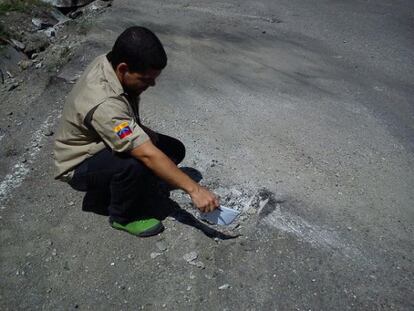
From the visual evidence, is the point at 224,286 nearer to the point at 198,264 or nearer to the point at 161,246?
the point at 198,264

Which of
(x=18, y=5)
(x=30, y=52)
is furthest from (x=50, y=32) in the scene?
(x=18, y=5)

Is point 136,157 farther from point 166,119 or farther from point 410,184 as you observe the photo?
point 410,184

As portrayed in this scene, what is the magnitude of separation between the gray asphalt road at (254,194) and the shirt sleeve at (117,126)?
76 cm

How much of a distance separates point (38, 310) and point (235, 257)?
3.58ft

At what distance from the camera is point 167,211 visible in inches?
110

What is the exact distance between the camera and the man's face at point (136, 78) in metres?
2.18

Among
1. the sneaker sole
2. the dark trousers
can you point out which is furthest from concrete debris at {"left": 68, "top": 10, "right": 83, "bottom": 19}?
the sneaker sole

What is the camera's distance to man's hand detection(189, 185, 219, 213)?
2.12 metres

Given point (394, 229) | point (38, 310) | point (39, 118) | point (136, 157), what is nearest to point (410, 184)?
point (394, 229)

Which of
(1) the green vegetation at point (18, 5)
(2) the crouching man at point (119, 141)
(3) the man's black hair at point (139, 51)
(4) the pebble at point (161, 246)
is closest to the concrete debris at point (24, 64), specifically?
(1) the green vegetation at point (18, 5)

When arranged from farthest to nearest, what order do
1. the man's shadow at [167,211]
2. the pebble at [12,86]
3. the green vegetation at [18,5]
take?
the green vegetation at [18,5] < the pebble at [12,86] < the man's shadow at [167,211]

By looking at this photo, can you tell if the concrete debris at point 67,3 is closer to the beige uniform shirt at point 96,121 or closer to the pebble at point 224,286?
the beige uniform shirt at point 96,121

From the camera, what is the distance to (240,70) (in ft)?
14.7

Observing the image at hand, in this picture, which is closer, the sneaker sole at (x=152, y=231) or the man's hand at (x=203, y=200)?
the man's hand at (x=203, y=200)
